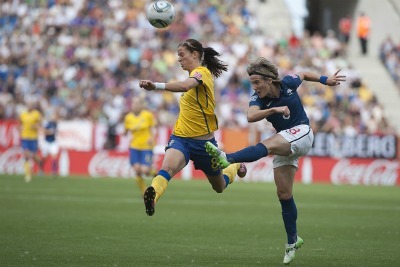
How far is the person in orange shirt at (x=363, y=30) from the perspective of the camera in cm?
4253

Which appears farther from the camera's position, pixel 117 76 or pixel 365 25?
pixel 365 25

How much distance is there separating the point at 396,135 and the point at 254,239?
20786mm

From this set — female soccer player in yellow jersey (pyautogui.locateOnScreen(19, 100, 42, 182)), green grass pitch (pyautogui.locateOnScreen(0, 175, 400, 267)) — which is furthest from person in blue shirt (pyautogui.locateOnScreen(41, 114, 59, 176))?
green grass pitch (pyautogui.locateOnScreen(0, 175, 400, 267))

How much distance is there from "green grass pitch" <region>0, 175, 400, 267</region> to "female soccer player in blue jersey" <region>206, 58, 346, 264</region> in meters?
0.84

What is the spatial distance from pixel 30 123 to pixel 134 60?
823 centimetres

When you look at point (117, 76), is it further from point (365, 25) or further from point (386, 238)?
point (386, 238)

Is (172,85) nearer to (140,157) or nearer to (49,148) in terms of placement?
(140,157)

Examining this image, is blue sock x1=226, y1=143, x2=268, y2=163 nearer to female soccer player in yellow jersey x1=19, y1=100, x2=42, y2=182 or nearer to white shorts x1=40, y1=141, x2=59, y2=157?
female soccer player in yellow jersey x1=19, y1=100, x2=42, y2=182

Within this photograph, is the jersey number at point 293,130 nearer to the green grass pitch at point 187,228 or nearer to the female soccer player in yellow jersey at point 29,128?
the green grass pitch at point 187,228

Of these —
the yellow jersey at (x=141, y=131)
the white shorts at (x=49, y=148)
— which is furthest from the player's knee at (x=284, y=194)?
the white shorts at (x=49, y=148)

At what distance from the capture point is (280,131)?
12500 millimetres

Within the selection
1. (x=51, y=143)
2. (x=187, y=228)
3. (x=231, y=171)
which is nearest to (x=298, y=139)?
(x=231, y=171)

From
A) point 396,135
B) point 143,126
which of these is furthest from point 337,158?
point 143,126

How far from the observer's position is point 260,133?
35.7 meters
